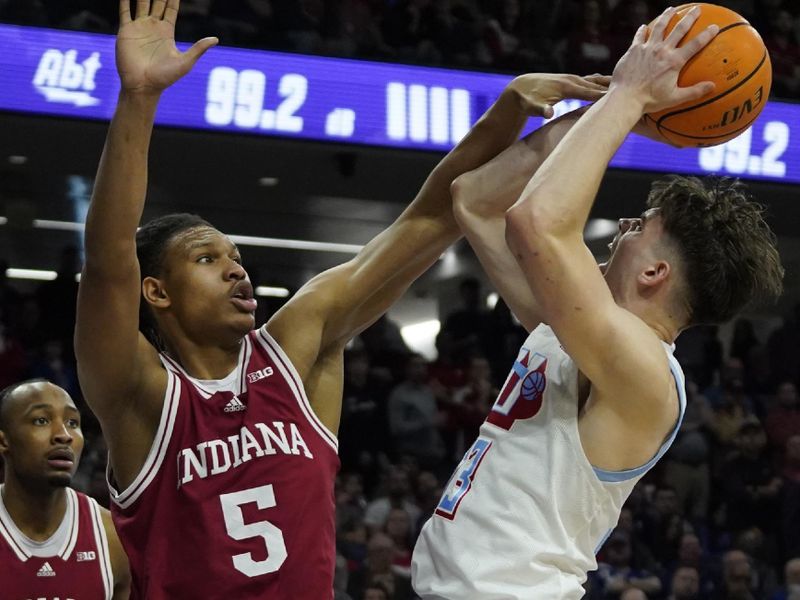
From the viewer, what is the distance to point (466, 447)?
9.30 metres

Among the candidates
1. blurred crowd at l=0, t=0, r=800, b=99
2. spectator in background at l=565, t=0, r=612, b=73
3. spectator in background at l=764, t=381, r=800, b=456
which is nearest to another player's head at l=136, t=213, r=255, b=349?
blurred crowd at l=0, t=0, r=800, b=99

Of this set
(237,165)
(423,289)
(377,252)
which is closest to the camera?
(377,252)

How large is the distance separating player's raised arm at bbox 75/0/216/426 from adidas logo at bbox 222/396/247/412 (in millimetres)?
251

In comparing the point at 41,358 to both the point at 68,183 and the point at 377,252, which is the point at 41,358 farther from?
the point at 377,252

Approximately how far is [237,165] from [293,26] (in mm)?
1277

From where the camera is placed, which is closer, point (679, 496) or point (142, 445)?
point (142, 445)

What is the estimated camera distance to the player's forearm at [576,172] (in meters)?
2.33

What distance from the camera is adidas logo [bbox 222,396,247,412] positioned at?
2.76 meters

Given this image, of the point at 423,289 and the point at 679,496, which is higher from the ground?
the point at 423,289

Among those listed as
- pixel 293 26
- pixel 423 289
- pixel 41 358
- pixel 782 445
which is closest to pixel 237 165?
pixel 293 26

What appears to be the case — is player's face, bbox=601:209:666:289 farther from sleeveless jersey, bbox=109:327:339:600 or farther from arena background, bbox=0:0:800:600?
arena background, bbox=0:0:800:600

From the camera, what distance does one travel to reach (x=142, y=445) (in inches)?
107

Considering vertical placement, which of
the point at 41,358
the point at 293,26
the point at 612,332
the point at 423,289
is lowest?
the point at 612,332

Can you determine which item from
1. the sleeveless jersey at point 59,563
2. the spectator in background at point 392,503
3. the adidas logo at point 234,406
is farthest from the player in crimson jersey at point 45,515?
the spectator in background at point 392,503
